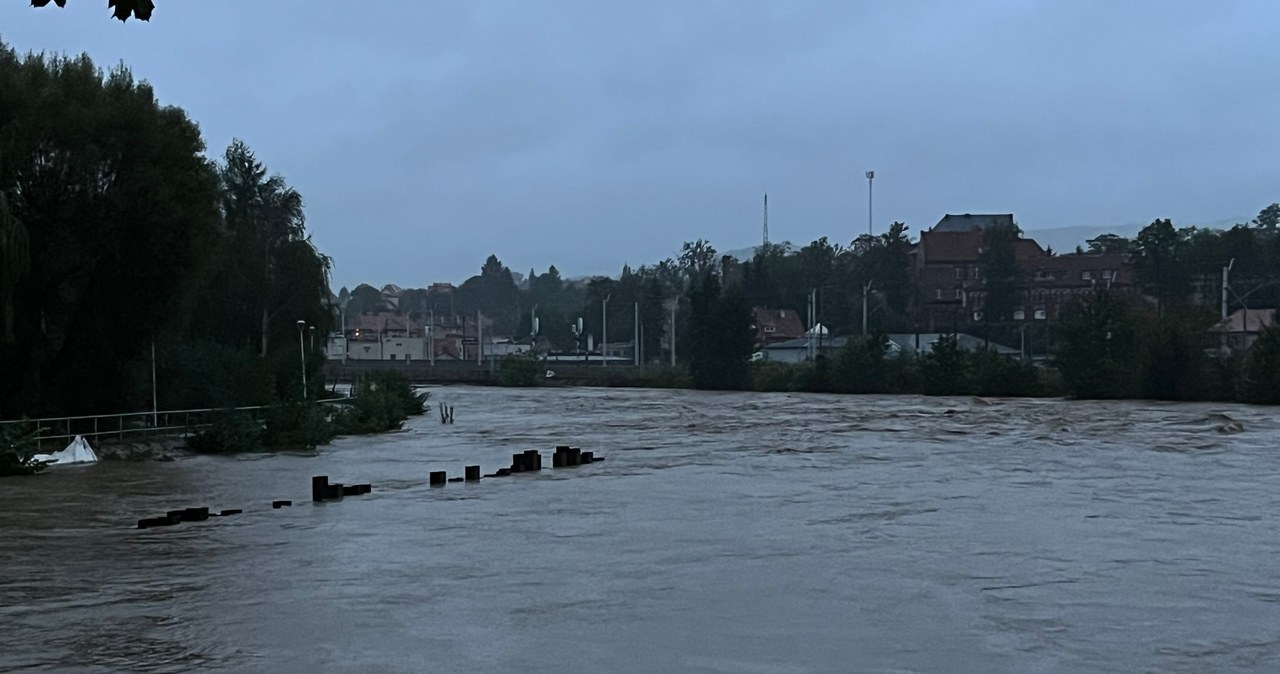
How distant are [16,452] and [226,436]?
8411mm

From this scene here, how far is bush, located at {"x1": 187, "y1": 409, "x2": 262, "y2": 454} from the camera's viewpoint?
4319 centimetres

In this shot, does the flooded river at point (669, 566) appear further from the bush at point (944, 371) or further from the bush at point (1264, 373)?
the bush at point (944, 371)

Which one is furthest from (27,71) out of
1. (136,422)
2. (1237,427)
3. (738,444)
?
(1237,427)

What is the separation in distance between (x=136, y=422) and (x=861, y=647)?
33.3 metres

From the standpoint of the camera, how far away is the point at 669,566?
20.2 m

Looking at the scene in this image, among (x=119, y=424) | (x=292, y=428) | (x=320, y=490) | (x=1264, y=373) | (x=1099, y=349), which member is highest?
(x=1099, y=349)

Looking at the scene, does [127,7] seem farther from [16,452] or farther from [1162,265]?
[1162,265]

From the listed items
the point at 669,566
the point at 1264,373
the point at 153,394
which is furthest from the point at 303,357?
the point at 1264,373

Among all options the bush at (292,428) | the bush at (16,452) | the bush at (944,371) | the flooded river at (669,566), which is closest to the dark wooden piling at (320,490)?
the flooded river at (669,566)

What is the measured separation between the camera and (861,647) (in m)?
14.8

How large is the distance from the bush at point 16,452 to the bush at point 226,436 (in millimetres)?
7079

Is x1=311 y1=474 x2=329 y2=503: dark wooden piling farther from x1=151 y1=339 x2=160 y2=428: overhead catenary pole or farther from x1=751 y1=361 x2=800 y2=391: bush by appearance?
x1=751 y1=361 x2=800 y2=391: bush

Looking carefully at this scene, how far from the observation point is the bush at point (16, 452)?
3506 centimetres

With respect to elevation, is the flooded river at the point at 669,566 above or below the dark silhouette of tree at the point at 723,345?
below
